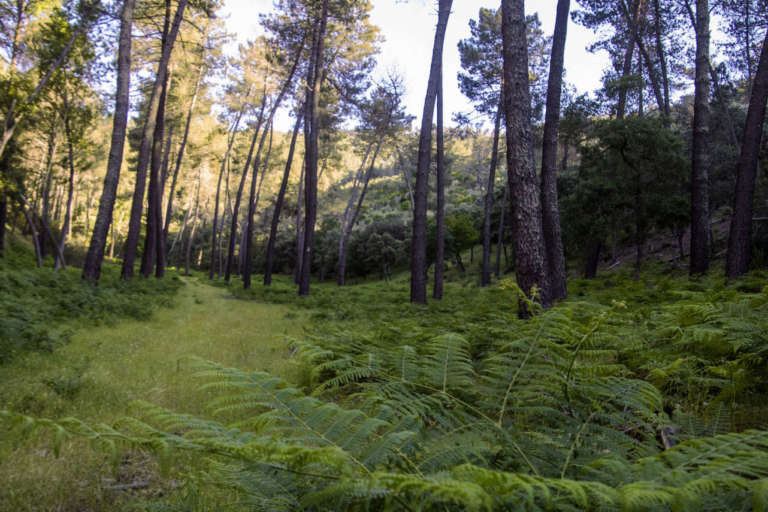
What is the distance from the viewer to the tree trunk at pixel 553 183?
28.7 feet

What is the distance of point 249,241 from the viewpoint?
17969 mm

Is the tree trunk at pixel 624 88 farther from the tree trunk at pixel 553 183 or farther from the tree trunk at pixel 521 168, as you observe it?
the tree trunk at pixel 521 168

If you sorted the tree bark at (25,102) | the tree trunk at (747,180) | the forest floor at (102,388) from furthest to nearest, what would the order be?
the tree bark at (25,102)
the tree trunk at (747,180)
the forest floor at (102,388)

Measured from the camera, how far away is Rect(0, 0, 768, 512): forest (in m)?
1.24

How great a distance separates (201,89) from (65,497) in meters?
26.2

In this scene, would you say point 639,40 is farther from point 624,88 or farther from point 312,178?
point 312,178

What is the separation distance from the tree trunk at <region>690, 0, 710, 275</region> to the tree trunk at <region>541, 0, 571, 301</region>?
4.90m

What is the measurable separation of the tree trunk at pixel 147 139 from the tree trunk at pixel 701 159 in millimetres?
16051

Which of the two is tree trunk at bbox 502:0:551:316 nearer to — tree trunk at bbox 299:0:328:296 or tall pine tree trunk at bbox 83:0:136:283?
tree trunk at bbox 299:0:328:296

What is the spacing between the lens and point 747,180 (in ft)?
29.1

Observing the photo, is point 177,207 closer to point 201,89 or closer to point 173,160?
point 173,160

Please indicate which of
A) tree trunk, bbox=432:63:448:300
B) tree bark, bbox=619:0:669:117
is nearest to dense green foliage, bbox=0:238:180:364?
tree trunk, bbox=432:63:448:300

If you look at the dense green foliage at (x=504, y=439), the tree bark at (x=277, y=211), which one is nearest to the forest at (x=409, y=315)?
the dense green foliage at (x=504, y=439)

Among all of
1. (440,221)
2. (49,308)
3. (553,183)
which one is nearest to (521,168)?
(553,183)
